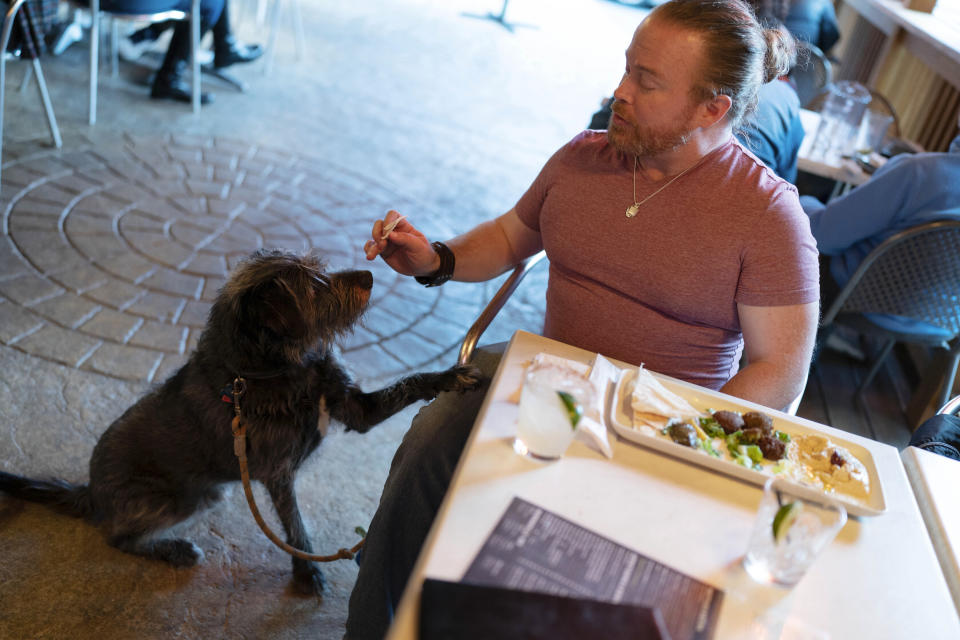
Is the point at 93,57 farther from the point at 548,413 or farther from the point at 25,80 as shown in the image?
the point at 548,413

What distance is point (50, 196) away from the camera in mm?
3248

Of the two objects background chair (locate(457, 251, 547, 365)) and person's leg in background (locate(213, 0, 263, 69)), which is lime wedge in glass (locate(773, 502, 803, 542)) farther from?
person's leg in background (locate(213, 0, 263, 69))

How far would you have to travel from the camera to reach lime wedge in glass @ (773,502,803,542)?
960 mm

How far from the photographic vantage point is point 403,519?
59.9 inches

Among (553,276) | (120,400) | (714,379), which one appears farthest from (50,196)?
(714,379)

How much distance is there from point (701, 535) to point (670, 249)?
0.72 metres

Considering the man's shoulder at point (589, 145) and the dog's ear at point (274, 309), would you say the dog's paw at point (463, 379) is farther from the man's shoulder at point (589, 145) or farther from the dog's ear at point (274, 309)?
the man's shoulder at point (589, 145)

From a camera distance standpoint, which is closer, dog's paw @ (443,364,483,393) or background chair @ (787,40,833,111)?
dog's paw @ (443,364,483,393)

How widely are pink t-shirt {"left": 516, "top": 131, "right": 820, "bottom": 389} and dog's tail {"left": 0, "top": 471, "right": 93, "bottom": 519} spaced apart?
1.20m

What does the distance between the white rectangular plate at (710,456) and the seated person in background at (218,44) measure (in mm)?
4337

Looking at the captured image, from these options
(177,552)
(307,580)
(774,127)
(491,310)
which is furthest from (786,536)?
(774,127)

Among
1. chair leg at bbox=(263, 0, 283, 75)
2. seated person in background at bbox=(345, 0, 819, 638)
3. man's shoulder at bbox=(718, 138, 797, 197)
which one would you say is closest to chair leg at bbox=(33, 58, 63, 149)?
chair leg at bbox=(263, 0, 283, 75)

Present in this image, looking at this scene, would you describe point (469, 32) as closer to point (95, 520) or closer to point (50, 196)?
point (50, 196)

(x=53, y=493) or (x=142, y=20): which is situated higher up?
(x=142, y=20)
